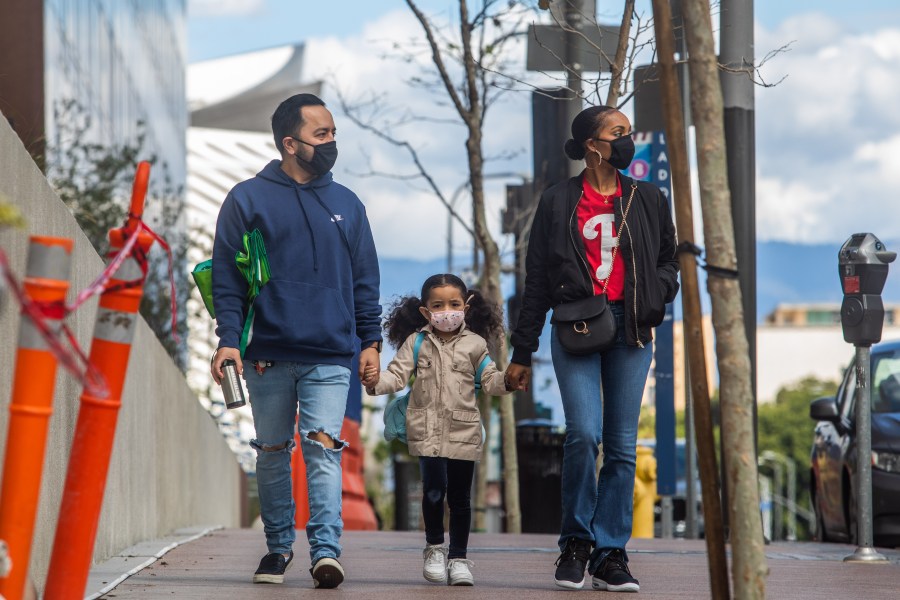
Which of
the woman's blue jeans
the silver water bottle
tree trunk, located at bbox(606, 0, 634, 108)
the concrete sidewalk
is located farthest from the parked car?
the silver water bottle

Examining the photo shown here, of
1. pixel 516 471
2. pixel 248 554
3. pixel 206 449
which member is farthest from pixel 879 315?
pixel 206 449

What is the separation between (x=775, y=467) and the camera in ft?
352

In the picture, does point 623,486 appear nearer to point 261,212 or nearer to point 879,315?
point 261,212

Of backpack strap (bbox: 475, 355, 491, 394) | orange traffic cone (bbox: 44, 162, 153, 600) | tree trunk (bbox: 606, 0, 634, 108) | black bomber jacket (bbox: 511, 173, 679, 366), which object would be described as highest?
tree trunk (bbox: 606, 0, 634, 108)

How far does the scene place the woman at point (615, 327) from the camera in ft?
21.6

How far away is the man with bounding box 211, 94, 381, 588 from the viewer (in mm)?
6508

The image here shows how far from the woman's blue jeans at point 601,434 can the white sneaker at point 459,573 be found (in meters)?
0.48

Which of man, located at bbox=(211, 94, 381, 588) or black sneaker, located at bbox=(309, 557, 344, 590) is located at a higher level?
man, located at bbox=(211, 94, 381, 588)

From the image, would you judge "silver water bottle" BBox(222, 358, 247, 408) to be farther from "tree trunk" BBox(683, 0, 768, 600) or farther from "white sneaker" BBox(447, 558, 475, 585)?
"tree trunk" BBox(683, 0, 768, 600)

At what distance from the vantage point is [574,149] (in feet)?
22.4

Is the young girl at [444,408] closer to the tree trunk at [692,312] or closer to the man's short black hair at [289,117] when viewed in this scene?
the man's short black hair at [289,117]

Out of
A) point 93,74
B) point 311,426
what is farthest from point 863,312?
point 93,74

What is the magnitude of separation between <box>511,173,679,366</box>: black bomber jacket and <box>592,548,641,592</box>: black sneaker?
90 centimetres

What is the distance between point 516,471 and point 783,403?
10319 cm
